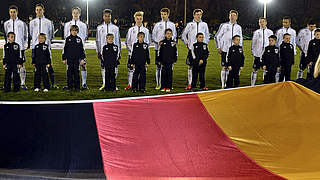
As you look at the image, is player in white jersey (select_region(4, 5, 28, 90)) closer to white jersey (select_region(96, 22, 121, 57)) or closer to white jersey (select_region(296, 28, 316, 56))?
white jersey (select_region(96, 22, 121, 57))

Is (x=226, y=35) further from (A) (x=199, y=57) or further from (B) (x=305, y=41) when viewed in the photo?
(B) (x=305, y=41)

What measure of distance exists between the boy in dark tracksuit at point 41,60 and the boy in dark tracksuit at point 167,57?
246cm

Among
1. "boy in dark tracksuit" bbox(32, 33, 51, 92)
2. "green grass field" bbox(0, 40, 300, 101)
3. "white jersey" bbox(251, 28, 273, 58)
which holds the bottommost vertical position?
"green grass field" bbox(0, 40, 300, 101)

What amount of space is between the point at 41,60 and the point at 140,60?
6.87 feet

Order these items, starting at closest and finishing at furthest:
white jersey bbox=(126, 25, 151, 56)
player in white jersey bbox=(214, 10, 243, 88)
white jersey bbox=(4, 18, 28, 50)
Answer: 1. white jersey bbox=(4, 18, 28, 50)
2. white jersey bbox=(126, 25, 151, 56)
3. player in white jersey bbox=(214, 10, 243, 88)

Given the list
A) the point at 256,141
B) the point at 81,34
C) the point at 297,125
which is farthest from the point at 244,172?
the point at 81,34

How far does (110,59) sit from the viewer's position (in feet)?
32.9

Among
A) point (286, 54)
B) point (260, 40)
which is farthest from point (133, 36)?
point (286, 54)

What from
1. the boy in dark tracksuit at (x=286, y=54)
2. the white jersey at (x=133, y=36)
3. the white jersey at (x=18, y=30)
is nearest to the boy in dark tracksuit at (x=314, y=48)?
the boy in dark tracksuit at (x=286, y=54)

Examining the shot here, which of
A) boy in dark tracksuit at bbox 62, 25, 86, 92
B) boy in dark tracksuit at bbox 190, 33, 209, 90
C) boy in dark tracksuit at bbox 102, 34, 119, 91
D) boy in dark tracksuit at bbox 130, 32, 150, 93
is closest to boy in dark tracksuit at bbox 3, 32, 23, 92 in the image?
boy in dark tracksuit at bbox 62, 25, 86, 92

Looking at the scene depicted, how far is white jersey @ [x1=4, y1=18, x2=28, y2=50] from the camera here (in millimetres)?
10234

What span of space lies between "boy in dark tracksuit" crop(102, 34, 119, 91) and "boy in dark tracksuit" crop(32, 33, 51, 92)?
1.21 metres

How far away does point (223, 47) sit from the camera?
1098 centimetres

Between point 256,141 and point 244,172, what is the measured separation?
40 centimetres
